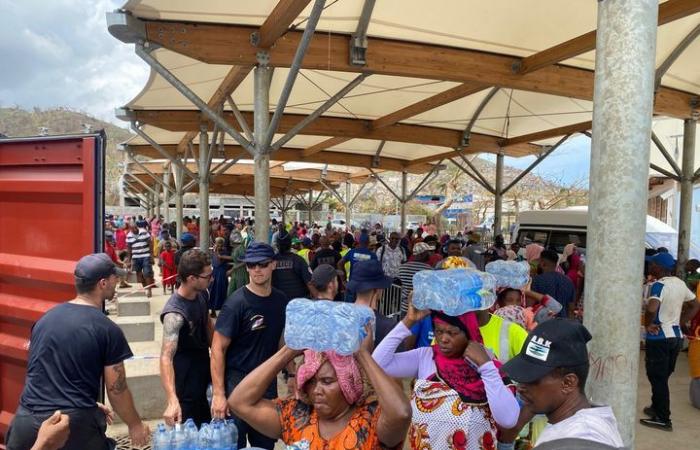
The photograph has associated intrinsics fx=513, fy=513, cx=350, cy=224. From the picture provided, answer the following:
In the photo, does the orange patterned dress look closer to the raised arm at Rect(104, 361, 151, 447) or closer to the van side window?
the raised arm at Rect(104, 361, 151, 447)

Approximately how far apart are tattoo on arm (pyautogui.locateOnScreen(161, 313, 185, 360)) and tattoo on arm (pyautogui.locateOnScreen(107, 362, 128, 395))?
488mm

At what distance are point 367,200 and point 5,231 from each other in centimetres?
5384

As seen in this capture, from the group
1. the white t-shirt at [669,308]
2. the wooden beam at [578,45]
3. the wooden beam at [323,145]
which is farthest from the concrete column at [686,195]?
the wooden beam at [323,145]

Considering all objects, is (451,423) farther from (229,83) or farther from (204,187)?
(204,187)

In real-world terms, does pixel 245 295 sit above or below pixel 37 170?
below

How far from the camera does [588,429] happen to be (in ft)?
5.03

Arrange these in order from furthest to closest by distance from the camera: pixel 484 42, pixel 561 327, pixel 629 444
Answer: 1. pixel 484 42
2. pixel 629 444
3. pixel 561 327

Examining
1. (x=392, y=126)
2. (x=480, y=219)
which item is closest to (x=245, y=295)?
(x=392, y=126)

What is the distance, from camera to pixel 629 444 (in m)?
2.16

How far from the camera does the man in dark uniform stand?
3.37 meters

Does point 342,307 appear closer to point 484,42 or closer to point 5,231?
point 5,231

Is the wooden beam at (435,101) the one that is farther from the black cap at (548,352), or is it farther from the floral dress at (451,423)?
the black cap at (548,352)

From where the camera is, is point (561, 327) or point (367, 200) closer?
point (561, 327)

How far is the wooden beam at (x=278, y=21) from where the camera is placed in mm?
4777
